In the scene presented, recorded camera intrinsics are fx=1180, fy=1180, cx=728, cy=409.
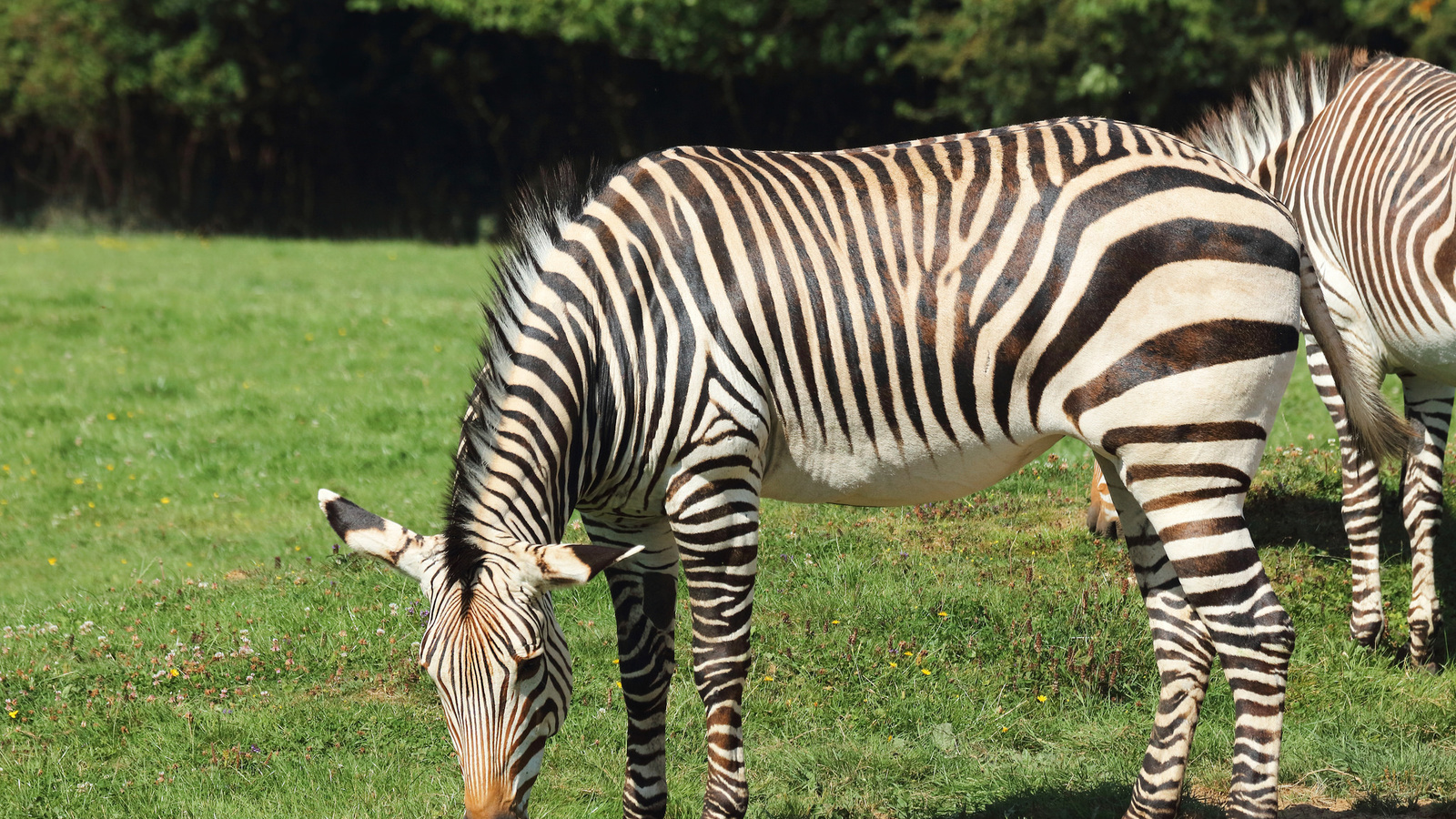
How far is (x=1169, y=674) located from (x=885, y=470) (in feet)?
4.27

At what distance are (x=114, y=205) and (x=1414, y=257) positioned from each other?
2581 cm

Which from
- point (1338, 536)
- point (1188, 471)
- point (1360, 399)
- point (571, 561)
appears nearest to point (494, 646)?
point (571, 561)

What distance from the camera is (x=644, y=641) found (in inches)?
164

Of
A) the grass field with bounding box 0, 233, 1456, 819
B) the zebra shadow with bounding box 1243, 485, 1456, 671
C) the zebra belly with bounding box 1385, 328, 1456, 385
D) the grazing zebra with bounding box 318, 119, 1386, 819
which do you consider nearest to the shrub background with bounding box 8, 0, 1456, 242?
the grass field with bounding box 0, 233, 1456, 819

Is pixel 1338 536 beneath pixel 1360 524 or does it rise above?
beneath

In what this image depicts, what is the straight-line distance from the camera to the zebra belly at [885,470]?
3934 millimetres

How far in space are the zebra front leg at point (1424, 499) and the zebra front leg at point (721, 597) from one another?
3.89m

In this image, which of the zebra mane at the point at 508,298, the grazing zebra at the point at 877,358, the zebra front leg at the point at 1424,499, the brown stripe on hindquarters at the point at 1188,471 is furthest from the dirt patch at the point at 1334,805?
the zebra mane at the point at 508,298

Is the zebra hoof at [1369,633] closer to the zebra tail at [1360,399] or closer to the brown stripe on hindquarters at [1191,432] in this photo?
the zebra tail at [1360,399]

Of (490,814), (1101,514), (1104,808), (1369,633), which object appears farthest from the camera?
(1101,514)

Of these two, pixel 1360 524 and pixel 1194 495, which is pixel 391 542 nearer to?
pixel 1194 495

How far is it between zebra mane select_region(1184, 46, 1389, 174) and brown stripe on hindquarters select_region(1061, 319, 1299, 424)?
3224 millimetres

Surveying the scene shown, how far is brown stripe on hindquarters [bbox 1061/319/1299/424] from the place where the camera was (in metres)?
3.56

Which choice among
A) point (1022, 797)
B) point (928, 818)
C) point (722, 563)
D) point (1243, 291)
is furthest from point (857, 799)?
point (1243, 291)
